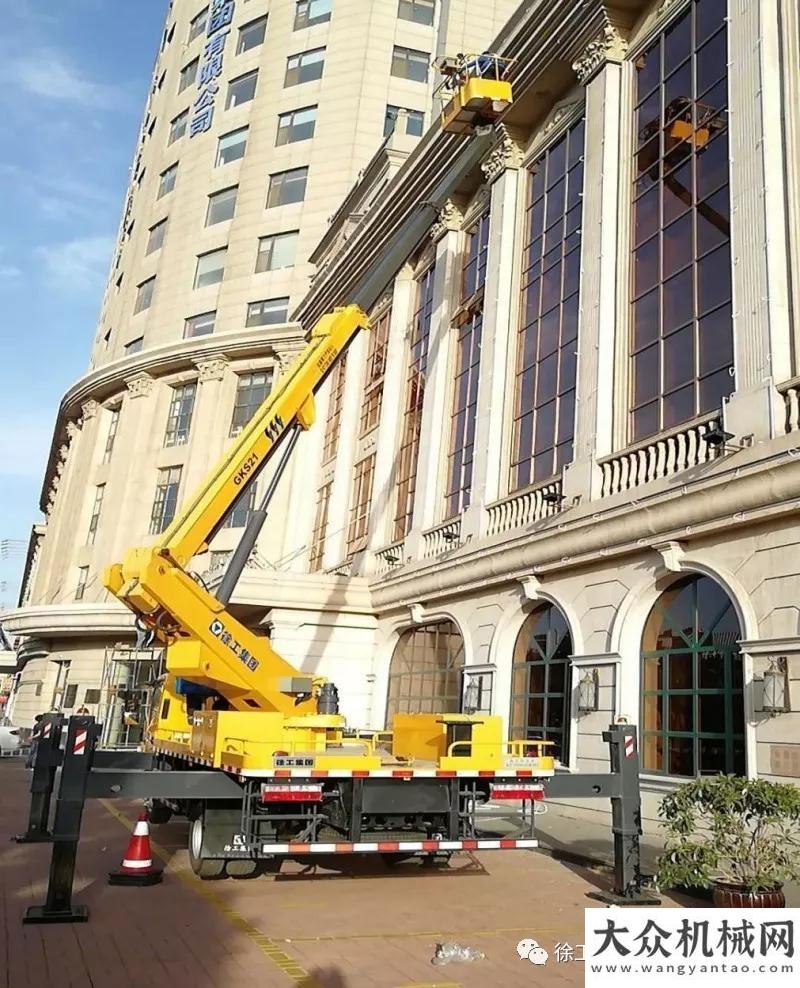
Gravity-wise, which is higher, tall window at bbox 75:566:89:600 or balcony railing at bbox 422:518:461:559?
tall window at bbox 75:566:89:600

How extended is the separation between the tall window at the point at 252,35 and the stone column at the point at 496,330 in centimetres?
3456

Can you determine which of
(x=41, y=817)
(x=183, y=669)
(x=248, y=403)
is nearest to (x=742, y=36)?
(x=183, y=669)

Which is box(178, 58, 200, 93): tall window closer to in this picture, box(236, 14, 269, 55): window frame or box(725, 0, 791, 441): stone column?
box(236, 14, 269, 55): window frame

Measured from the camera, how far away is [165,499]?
142 ft

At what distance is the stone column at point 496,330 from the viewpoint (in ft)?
66.5

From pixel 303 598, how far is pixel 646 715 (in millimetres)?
11872

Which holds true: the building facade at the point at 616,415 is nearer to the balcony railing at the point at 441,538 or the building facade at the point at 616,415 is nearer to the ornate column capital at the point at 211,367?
the balcony railing at the point at 441,538

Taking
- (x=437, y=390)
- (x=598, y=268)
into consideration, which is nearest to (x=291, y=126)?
(x=437, y=390)

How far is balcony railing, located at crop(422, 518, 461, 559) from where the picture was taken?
827 inches

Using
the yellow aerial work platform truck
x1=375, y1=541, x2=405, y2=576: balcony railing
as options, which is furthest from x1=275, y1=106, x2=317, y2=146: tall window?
the yellow aerial work platform truck

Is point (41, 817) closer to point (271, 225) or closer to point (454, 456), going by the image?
point (454, 456)

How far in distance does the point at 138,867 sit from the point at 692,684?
829 centimetres

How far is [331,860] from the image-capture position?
11375 millimetres

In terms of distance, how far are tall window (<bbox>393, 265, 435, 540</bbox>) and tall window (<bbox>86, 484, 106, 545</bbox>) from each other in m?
23.6
